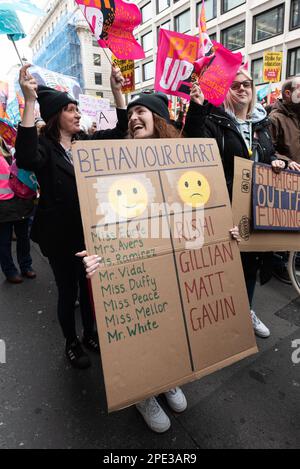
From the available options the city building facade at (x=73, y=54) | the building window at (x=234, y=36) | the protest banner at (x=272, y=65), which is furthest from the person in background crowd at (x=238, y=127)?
the city building facade at (x=73, y=54)

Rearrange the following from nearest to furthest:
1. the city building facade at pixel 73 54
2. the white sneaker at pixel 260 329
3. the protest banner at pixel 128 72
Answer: the white sneaker at pixel 260 329, the protest banner at pixel 128 72, the city building facade at pixel 73 54

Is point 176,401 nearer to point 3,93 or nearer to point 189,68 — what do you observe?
point 189,68

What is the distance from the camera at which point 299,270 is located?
128 inches

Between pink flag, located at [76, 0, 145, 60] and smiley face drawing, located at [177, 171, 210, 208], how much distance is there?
1.15 m

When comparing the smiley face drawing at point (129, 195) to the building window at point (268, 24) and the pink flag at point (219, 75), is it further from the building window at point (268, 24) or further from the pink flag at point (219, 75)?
the building window at point (268, 24)

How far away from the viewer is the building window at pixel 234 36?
58.4ft

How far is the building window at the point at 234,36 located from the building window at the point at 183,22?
366 cm

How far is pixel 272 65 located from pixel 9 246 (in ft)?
28.7

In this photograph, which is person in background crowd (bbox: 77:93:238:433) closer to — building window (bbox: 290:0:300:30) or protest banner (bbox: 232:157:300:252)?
protest banner (bbox: 232:157:300:252)

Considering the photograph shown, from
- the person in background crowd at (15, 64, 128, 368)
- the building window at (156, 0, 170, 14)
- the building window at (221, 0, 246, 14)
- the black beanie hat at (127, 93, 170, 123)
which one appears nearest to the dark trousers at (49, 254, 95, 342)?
the person in background crowd at (15, 64, 128, 368)

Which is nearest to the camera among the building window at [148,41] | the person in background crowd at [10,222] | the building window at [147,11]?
the person in background crowd at [10,222]

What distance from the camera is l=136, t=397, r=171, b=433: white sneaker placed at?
1617 millimetres
